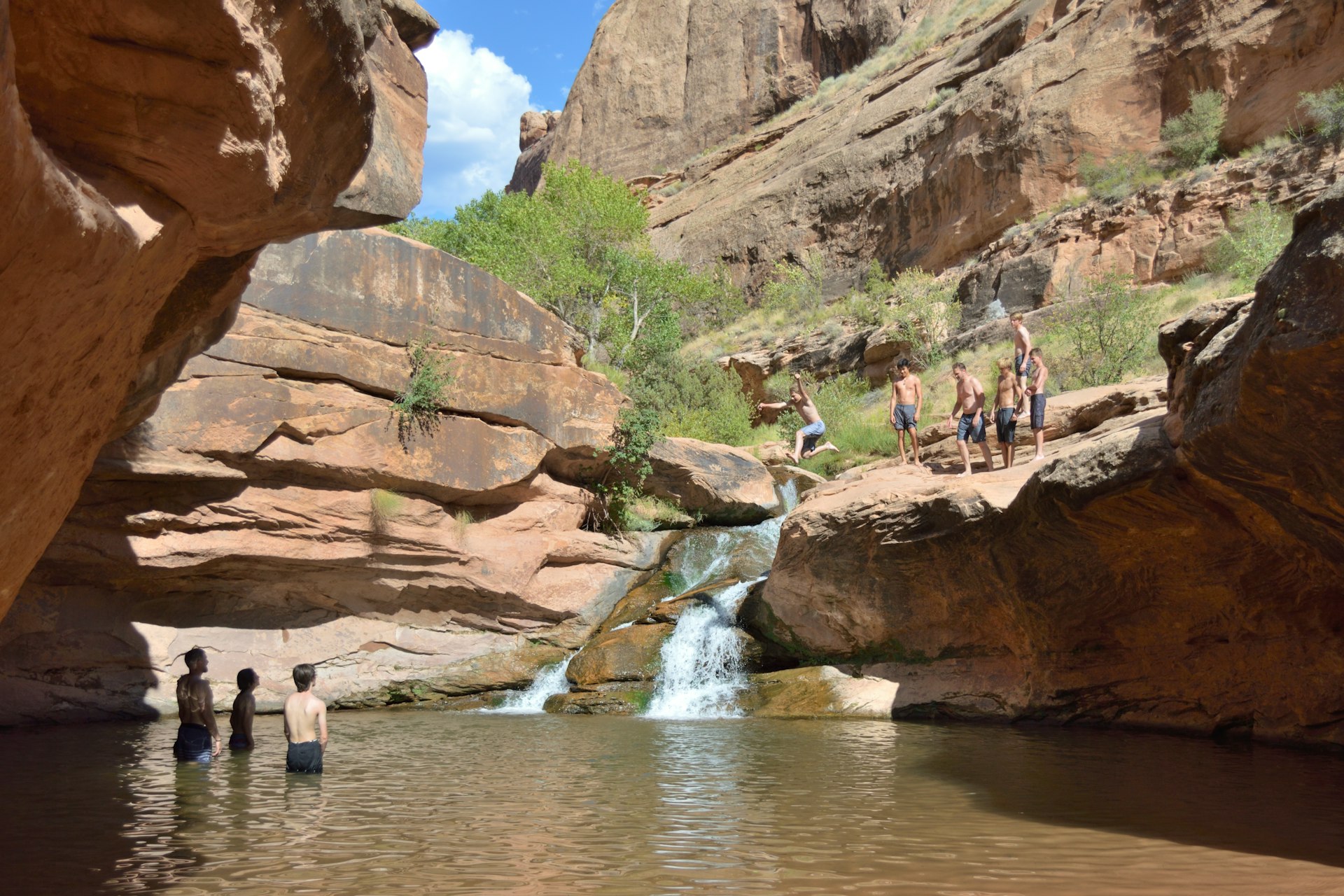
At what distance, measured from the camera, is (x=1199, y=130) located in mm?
25281

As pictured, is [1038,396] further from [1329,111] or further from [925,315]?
[925,315]

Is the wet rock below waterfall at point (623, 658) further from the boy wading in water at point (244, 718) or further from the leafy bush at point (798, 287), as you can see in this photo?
the leafy bush at point (798, 287)

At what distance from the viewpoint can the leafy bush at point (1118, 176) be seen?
25.8 m

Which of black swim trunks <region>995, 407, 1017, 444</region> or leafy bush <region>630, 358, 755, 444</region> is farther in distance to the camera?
leafy bush <region>630, 358, 755, 444</region>

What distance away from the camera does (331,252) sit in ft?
46.6

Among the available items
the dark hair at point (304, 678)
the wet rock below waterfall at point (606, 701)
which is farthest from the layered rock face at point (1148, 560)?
the dark hair at point (304, 678)

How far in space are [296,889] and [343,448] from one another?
387 inches

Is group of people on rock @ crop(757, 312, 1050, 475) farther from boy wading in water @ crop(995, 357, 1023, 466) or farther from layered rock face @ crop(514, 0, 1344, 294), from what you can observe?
layered rock face @ crop(514, 0, 1344, 294)

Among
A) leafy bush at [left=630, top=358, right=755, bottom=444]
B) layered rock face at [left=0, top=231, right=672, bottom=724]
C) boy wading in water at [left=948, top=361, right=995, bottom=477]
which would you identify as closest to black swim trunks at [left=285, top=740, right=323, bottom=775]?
layered rock face at [left=0, top=231, right=672, bottom=724]

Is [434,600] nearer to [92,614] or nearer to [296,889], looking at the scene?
[92,614]

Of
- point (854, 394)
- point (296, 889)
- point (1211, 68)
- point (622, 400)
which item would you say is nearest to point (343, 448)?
point (622, 400)

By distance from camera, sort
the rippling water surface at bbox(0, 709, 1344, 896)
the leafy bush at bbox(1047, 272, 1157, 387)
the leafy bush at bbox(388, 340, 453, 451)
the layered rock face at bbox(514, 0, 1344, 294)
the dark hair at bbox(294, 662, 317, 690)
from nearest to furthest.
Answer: the rippling water surface at bbox(0, 709, 1344, 896) < the dark hair at bbox(294, 662, 317, 690) < the leafy bush at bbox(388, 340, 453, 451) < the leafy bush at bbox(1047, 272, 1157, 387) < the layered rock face at bbox(514, 0, 1344, 294)

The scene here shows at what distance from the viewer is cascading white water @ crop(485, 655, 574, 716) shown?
13484 millimetres

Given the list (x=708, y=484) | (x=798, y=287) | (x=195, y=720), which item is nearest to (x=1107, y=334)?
(x=708, y=484)
